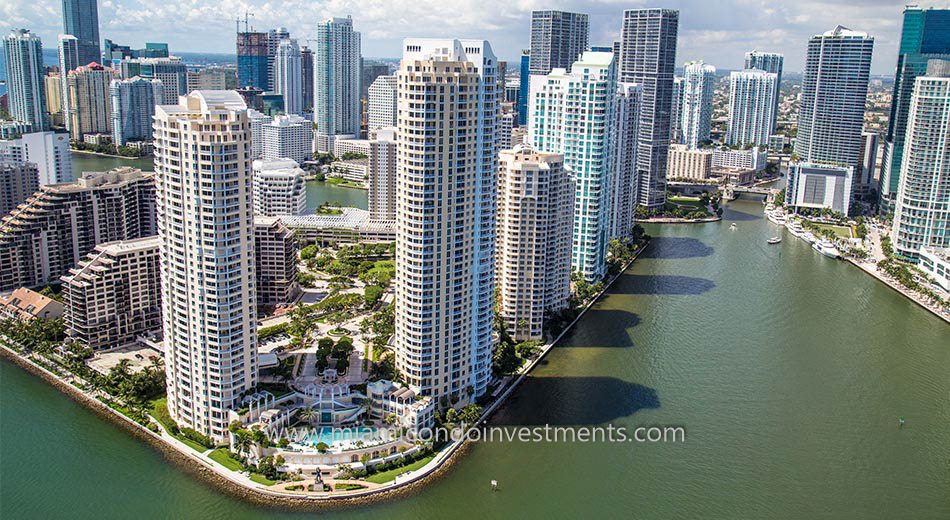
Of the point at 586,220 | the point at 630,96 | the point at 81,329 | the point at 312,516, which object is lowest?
the point at 312,516

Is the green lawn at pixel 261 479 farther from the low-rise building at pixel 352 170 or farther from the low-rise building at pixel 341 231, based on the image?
the low-rise building at pixel 352 170

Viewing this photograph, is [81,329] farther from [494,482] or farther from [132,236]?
[494,482]

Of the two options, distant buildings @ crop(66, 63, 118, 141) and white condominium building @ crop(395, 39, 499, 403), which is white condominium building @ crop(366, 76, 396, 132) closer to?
distant buildings @ crop(66, 63, 118, 141)

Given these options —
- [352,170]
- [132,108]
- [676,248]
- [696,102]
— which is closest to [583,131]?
[676,248]

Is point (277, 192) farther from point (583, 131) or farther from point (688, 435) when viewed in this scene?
point (688, 435)

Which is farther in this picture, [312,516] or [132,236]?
[132,236]

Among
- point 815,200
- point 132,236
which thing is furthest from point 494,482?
point 815,200
